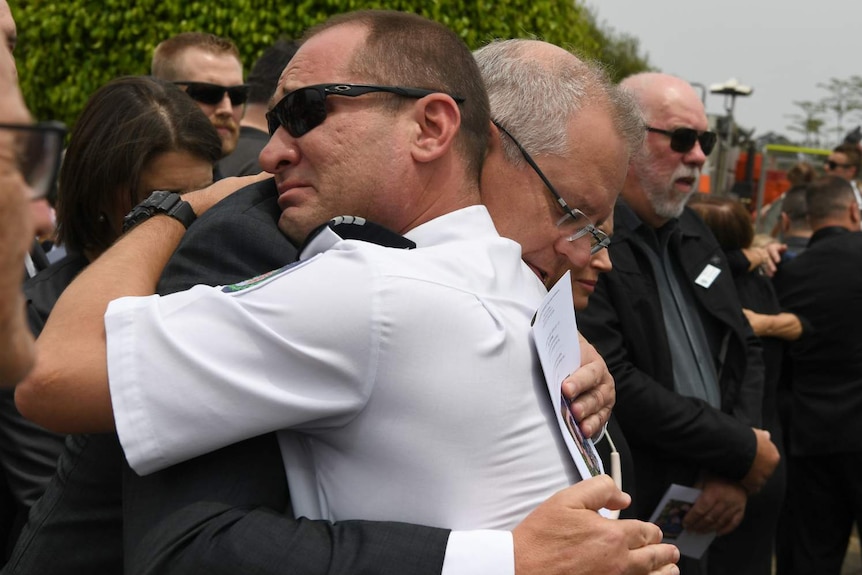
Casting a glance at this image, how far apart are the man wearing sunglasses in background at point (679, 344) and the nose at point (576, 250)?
1.20m

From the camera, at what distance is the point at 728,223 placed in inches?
203

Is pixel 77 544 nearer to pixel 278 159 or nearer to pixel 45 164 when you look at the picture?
pixel 278 159

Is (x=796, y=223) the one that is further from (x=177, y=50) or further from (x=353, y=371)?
(x=353, y=371)

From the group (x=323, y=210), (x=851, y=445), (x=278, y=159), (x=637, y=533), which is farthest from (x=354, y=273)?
(x=851, y=445)

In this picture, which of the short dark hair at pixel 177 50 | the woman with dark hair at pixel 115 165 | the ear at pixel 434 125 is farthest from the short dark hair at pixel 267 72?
the ear at pixel 434 125

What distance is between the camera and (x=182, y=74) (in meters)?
5.07

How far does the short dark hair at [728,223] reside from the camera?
5.12 meters

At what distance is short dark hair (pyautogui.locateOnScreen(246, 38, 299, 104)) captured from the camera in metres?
4.92

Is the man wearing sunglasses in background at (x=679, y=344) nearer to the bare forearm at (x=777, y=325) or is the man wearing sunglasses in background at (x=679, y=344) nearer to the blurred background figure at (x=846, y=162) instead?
the bare forearm at (x=777, y=325)

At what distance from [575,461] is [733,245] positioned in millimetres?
3709

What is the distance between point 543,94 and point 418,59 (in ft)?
1.52

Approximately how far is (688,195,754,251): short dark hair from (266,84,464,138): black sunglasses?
140 inches

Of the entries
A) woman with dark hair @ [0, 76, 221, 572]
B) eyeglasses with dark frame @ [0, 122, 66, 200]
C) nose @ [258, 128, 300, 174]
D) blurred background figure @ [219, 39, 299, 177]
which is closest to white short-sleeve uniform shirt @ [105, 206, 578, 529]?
nose @ [258, 128, 300, 174]

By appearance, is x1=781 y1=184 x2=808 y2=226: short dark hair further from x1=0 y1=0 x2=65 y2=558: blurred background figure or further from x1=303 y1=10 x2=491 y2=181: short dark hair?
x1=0 y1=0 x2=65 y2=558: blurred background figure
